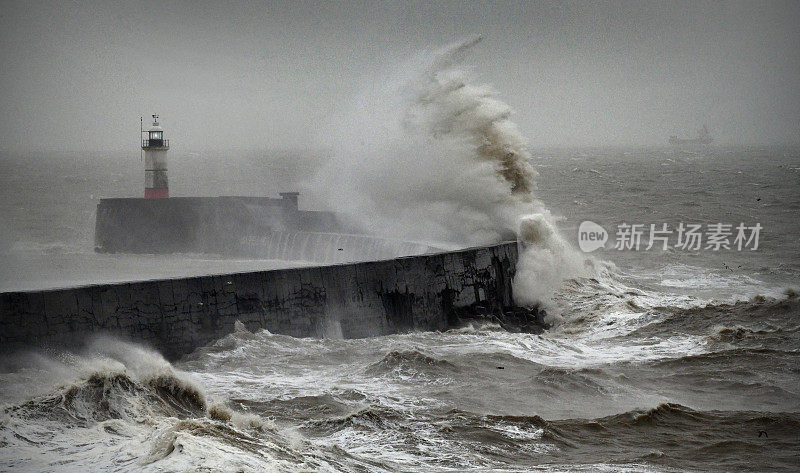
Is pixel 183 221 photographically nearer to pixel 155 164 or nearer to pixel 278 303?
pixel 155 164

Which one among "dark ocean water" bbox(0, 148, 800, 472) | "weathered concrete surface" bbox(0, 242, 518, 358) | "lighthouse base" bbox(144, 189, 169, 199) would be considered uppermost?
"lighthouse base" bbox(144, 189, 169, 199)

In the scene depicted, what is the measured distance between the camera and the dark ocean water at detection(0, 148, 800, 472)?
592cm

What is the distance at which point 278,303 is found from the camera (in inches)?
403

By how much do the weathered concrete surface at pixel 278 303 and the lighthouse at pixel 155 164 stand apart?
31.6 ft

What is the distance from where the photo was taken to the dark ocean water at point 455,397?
592 cm

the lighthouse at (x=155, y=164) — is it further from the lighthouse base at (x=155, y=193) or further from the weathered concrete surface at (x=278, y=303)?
the weathered concrete surface at (x=278, y=303)

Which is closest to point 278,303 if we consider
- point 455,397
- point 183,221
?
point 455,397

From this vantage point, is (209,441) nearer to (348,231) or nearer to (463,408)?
(463,408)

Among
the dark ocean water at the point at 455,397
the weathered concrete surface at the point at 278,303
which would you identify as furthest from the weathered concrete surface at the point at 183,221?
the weathered concrete surface at the point at 278,303

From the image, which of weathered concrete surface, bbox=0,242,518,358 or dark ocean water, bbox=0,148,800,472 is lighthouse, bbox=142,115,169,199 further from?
weathered concrete surface, bbox=0,242,518,358

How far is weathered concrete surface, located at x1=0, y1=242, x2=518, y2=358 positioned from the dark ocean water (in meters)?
0.26

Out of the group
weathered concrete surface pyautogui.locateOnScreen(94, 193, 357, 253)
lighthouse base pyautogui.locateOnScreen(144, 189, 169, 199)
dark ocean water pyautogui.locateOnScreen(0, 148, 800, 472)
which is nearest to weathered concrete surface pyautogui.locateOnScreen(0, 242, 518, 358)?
dark ocean water pyautogui.locateOnScreen(0, 148, 800, 472)

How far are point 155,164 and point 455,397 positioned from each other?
1349 cm

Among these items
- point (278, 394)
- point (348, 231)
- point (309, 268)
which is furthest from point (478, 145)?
point (278, 394)
